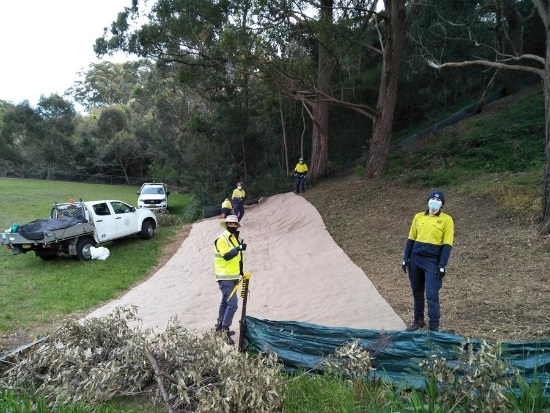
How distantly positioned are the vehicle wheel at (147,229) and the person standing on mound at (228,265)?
948 cm

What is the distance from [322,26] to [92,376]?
11644 mm

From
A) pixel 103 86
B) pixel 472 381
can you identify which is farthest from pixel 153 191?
pixel 103 86

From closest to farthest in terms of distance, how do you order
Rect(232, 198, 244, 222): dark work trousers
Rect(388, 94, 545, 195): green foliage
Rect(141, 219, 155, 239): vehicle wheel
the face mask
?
the face mask
Rect(388, 94, 545, 195): green foliage
Rect(141, 219, 155, 239): vehicle wheel
Rect(232, 198, 244, 222): dark work trousers

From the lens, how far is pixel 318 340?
15.5ft

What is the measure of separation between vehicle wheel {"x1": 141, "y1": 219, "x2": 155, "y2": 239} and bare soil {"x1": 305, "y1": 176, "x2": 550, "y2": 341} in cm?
619

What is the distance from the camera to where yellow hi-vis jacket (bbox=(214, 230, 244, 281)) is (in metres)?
6.07

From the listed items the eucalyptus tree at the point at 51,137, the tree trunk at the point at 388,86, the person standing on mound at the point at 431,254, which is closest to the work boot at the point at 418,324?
→ the person standing on mound at the point at 431,254

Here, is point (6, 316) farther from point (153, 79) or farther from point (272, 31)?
point (153, 79)

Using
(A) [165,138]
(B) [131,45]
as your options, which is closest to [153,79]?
(A) [165,138]

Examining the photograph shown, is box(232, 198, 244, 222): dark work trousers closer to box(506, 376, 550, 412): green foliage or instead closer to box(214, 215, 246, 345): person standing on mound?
Result: box(214, 215, 246, 345): person standing on mound

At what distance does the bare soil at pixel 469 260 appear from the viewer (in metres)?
5.89

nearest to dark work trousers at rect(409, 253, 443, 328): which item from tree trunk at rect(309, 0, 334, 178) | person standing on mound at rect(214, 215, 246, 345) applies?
person standing on mound at rect(214, 215, 246, 345)

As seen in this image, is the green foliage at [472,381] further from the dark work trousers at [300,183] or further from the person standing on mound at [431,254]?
the dark work trousers at [300,183]

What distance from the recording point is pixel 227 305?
621 centimetres
